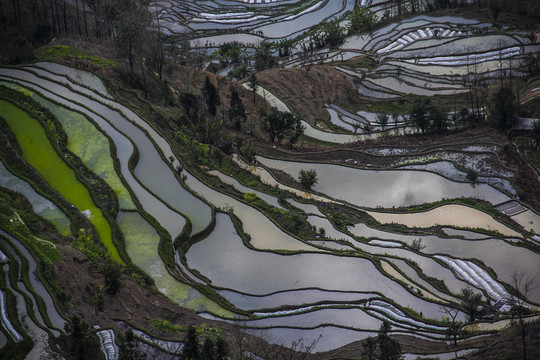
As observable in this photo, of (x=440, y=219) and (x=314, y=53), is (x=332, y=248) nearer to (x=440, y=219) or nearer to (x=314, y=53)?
(x=440, y=219)

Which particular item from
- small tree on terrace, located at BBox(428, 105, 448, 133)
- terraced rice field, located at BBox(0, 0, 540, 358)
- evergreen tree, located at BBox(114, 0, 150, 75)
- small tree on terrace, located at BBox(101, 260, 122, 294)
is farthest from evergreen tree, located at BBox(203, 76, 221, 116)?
small tree on terrace, located at BBox(101, 260, 122, 294)

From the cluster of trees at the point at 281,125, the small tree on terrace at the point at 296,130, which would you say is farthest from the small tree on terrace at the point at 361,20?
the small tree on terrace at the point at 296,130

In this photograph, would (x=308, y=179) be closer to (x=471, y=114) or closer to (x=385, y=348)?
(x=471, y=114)

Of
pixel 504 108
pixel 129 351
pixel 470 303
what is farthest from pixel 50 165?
pixel 504 108

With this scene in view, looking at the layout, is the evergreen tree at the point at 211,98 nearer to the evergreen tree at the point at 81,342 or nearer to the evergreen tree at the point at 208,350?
the evergreen tree at the point at 81,342

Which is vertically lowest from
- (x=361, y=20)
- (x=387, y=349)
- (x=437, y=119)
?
(x=437, y=119)

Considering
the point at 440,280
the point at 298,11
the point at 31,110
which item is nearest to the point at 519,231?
the point at 440,280
